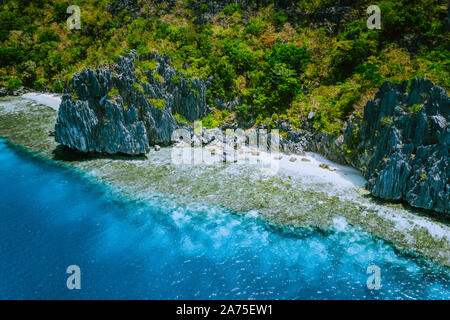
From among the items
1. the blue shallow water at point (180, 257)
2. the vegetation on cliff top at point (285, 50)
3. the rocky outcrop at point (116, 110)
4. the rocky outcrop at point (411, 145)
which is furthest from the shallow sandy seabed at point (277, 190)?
the vegetation on cliff top at point (285, 50)

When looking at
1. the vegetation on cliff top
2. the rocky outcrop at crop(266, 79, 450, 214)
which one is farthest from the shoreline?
the rocky outcrop at crop(266, 79, 450, 214)

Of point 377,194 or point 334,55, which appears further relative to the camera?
point 334,55

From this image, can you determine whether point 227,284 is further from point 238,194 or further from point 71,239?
point 71,239

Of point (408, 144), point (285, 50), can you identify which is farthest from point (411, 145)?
point (285, 50)

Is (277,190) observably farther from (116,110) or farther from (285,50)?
(285,50)

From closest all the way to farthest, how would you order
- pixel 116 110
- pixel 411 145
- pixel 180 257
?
pixel 180 257
pixel 411 145
pixel 116 110
